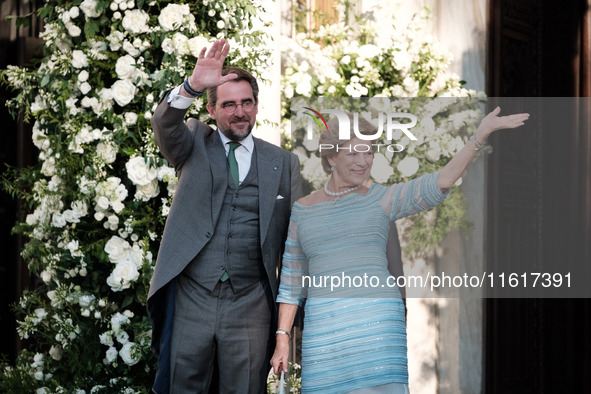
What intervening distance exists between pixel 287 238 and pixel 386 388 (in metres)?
0.64

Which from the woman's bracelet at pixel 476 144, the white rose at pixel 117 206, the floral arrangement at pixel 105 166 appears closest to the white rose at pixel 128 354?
the floral arrangement at pixel 105 166

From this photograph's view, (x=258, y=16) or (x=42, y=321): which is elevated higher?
(x=258, y=16)

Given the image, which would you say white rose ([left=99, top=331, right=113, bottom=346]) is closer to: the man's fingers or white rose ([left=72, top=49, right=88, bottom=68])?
white rose ([left=72, top=49, right=88, bottom=68])

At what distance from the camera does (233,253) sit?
3180 mm

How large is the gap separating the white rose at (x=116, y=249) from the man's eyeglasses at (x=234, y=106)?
112 centimetres

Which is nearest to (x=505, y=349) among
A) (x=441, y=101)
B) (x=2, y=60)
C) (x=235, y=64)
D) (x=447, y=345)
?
(x=447, y=345)

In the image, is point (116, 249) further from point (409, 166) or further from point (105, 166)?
point (409, 166)

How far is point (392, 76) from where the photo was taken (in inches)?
194

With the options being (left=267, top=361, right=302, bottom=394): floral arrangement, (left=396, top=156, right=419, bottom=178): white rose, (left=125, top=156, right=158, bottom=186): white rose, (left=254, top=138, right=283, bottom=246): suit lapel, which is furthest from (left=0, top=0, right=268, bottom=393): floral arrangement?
(left=396, top=156, right=419, bottom=178): white rose

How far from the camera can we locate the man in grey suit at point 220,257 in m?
3.16

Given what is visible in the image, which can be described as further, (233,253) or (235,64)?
(235,64)

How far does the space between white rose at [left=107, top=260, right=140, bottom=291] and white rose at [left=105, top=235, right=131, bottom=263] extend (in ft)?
0.11

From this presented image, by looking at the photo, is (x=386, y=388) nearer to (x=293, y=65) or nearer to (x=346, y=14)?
(x=293, y=65)

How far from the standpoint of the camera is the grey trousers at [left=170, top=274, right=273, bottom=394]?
317cm
